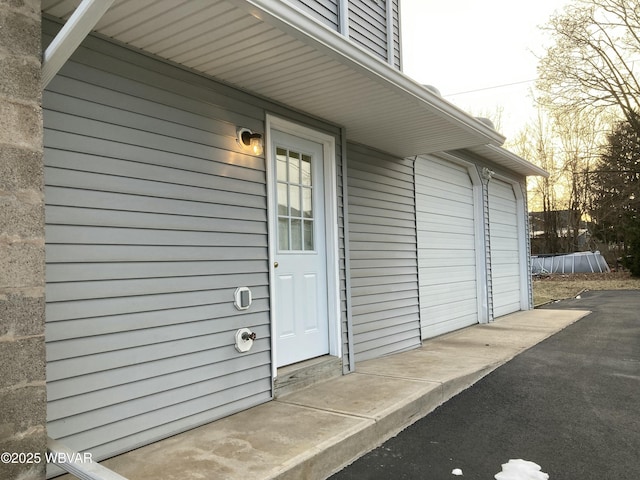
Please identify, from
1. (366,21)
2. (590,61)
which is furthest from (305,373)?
(590,61)

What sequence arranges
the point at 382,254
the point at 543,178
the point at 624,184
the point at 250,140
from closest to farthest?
the point at 250,140, the point at 382,254, the point at 624,184, the point at 543,178

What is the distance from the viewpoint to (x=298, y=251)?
4418 millimetres

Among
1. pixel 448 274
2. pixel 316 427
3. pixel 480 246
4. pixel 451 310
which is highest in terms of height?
pixel 480 246

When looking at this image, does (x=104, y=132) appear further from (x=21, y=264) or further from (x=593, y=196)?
(x=593, y=196)

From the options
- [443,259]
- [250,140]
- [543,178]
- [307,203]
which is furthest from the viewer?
[543,178]

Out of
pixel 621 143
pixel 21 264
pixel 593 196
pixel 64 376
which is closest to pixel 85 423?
pixel 64 376

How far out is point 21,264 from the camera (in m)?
1.99

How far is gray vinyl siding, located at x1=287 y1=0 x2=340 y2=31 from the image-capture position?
4.22 meters

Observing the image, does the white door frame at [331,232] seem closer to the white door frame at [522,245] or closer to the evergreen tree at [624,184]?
the white door frame at [522,245]

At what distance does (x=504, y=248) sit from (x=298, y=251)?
6.75 meters

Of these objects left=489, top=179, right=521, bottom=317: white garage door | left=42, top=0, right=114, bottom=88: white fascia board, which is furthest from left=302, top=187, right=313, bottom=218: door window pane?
left=489, top=179, right=521, bottom=317: white garage door

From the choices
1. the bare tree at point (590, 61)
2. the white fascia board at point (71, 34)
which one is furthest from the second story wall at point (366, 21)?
the bare tree at point (590, 61)

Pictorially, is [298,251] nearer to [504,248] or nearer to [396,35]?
[396,35]

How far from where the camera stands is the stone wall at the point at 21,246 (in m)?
1.92
